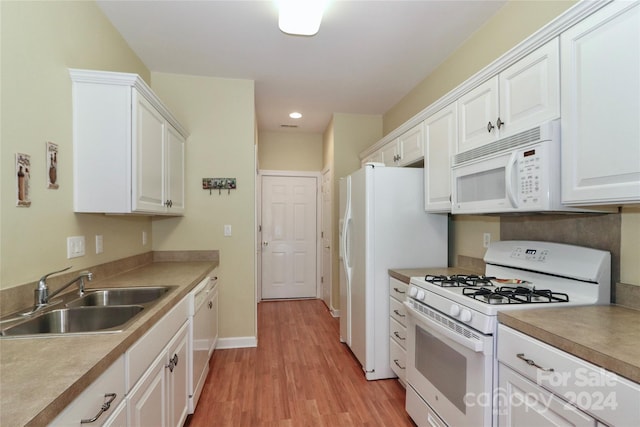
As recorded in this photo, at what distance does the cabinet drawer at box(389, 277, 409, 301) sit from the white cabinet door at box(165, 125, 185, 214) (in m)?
1.90

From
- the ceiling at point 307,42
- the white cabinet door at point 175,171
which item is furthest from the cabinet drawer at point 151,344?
the ceiling at point 307,42

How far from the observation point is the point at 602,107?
3.96 feet

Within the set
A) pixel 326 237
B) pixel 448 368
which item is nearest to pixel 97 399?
pixel 448 368

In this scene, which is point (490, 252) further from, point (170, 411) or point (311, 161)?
point (311, 161)

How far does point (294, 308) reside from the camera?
15.0ft

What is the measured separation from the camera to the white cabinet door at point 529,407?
1.02 metres

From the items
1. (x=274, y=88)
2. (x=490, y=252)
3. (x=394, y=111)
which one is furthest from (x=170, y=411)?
(x=394, y=111)

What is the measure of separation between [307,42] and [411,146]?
1236 millimetres

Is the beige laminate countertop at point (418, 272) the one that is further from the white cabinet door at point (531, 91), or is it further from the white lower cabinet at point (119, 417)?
the white lower cabinet at point (119, 417)

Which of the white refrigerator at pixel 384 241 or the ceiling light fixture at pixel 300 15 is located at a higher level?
the ceiling light fixture at pixel 300 15

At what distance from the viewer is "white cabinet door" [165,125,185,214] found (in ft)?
8.25

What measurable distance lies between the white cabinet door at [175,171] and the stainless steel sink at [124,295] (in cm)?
83

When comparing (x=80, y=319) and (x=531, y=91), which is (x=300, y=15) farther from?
(x=80, y=319)

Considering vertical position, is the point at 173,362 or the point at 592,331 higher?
the point at 592,331
